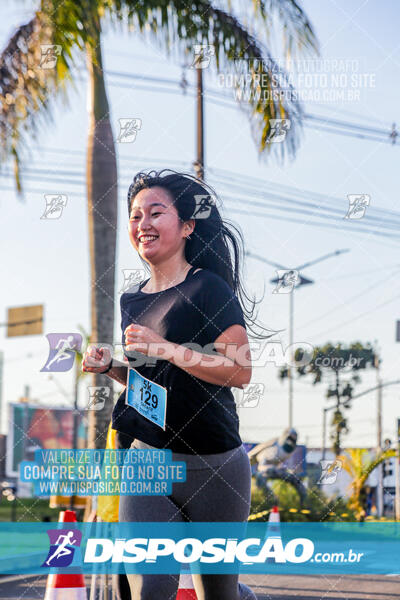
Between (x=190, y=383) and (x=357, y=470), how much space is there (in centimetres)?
1097

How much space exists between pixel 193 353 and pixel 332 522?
10807 millimetres

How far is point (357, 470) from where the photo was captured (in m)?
13.7

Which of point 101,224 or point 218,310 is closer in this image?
point 218,310

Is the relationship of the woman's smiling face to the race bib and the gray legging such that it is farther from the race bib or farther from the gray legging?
the gray legging

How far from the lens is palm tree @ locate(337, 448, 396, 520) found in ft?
44.2

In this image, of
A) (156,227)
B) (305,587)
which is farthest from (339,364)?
(156,227)

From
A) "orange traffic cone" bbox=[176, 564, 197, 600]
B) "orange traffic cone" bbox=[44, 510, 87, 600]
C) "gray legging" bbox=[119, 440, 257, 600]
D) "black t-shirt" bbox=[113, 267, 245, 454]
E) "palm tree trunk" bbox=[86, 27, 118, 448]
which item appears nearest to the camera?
"gray legging" bbox=[119, 440, 257, 600]

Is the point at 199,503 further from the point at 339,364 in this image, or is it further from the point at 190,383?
the point at 339,364

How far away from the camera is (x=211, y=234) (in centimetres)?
370

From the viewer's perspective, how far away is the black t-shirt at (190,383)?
3.31 metres

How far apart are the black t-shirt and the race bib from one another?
3cm

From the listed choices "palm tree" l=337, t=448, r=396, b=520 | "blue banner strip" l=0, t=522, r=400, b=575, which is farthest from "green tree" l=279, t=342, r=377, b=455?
"palm tree" l=337, t=448, r=396, b=520

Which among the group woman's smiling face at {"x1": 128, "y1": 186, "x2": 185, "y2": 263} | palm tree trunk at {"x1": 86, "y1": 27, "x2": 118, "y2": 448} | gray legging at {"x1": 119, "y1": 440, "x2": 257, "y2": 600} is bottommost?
gray legging at {"x1": 119, "y1": 440, "x2": 257, "y2": 600}

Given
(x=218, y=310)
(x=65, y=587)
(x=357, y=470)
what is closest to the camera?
(x=218, y=310)
